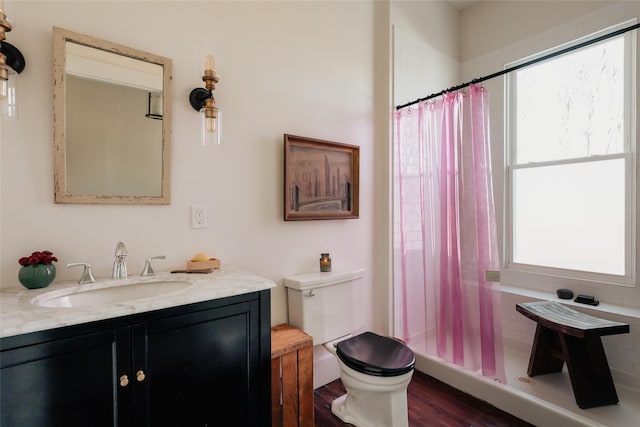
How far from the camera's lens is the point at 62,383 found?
0.91 meters

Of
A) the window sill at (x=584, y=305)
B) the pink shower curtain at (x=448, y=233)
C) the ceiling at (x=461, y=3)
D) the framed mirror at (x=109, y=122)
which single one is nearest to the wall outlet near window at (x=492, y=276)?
the pink shower curtain at (x=448, y=233)

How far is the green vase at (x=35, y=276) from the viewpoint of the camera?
3.69 ft

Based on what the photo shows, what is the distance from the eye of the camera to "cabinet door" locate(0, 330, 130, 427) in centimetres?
85

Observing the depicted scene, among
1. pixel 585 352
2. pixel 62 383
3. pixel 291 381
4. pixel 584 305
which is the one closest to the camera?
pixel 62 383

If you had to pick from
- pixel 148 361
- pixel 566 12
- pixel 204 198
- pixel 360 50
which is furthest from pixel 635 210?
pixel 148 361

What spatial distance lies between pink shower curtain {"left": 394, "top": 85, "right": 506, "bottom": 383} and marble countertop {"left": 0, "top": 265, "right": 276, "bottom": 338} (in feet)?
4.59

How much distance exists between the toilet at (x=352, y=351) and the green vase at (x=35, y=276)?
1.12m

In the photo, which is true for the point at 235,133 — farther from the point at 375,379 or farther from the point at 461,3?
the point at 461,3

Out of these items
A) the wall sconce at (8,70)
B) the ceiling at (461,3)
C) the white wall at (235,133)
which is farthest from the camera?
the ceiling at (461,3)

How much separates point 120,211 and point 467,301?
82.5 inches

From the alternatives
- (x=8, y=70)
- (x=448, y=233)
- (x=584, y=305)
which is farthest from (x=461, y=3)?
Answer: (x=8, y=70)

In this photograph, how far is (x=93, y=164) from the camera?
1.34 metres

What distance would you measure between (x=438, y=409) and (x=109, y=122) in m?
2.39

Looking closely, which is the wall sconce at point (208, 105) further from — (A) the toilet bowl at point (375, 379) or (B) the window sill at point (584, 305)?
(B) the window sill at point (584, 305)
